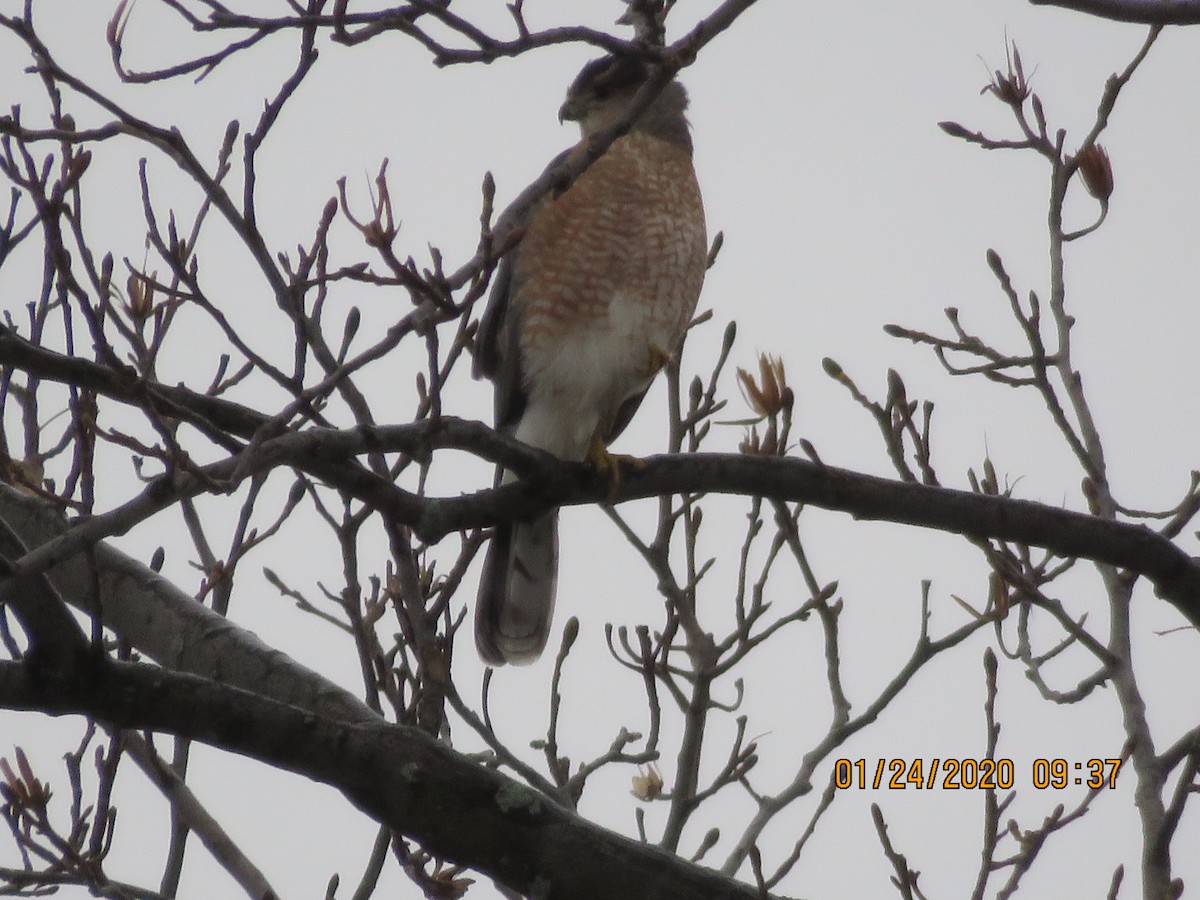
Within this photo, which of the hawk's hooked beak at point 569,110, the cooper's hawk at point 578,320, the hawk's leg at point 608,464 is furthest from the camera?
the hawk's hooked beak at point 569,110

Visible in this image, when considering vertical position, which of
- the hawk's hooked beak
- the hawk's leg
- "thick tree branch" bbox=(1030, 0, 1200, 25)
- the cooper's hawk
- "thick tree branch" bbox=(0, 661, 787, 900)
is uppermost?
the hawk's hooked beak

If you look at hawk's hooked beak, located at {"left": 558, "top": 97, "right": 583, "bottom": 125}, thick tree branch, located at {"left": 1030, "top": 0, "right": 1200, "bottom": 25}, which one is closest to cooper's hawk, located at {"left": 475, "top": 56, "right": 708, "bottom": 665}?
hawk's hooked beak, located at {"left": 558, "top": 97, "right": 583, "bottom": 125}

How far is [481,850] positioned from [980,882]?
3.43 ft

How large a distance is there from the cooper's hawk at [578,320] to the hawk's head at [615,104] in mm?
264

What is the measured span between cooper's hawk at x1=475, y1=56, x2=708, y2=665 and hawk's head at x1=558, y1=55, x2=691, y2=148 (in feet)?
0.86

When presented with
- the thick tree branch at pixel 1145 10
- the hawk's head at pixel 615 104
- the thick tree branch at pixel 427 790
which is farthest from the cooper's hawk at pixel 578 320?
the thick tree branch at pixel 1145 10

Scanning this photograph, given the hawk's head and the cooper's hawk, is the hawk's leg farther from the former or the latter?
the hawk's head

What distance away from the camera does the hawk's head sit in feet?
15.8

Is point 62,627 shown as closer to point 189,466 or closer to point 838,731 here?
point 189,466

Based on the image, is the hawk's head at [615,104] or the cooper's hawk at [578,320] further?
the hawk's head at [615,104]

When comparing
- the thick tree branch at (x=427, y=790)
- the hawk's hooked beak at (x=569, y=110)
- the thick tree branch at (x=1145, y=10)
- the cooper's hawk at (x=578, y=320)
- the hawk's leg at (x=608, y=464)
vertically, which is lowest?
the thick tree branch at (x=427, y=790)

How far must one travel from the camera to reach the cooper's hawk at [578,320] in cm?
424

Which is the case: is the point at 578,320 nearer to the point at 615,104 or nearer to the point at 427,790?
the point at 615,104

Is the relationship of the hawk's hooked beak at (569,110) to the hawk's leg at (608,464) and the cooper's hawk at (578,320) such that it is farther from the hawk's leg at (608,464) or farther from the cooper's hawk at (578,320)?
the hawk's leg at (608,464)
